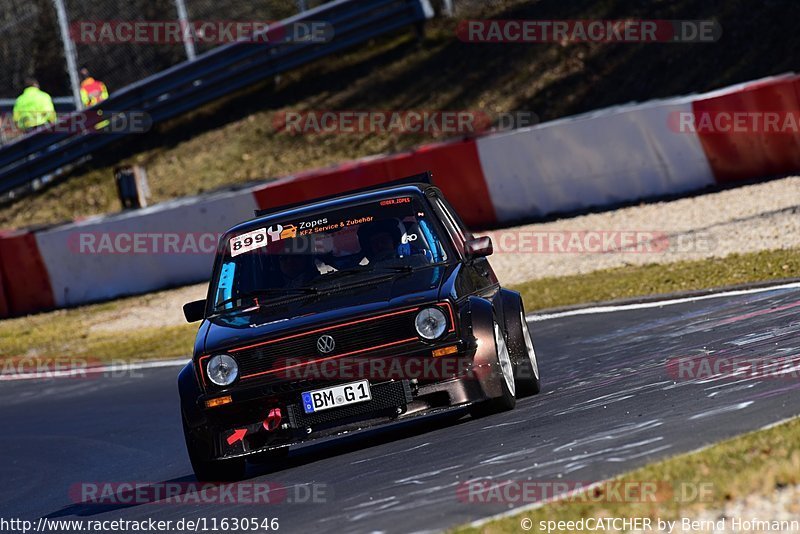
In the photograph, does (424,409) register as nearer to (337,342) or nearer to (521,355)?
(337,342)

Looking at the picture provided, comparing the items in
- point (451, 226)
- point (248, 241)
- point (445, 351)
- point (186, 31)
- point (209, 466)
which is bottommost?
point (209, 466)

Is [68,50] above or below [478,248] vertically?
above

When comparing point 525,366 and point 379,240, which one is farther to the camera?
point 525,366

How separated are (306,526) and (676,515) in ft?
6.05

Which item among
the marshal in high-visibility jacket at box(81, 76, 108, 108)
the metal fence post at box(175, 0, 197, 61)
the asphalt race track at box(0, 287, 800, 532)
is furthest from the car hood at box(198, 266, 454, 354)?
the marshal in high-visibility jacket at box(81, 76, 108, 108)

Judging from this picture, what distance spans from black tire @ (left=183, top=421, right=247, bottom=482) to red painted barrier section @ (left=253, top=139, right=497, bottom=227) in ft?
38.9

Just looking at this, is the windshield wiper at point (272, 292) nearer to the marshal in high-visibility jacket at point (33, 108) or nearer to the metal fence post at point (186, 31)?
the metal fence post at point (186, 31)

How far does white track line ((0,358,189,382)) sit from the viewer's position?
15711 millimetres

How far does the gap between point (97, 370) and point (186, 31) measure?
1246 cm

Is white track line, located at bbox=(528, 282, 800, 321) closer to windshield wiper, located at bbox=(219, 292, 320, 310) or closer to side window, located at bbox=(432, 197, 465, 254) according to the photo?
side window, located at bbox=(432, 197, 465, 254)

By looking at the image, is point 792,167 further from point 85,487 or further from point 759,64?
point 85,487

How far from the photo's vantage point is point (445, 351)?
7.81m

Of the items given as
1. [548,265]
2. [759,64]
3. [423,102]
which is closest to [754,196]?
[548,265]

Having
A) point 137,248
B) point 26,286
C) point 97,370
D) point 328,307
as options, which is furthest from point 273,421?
point 26,286
